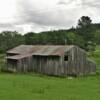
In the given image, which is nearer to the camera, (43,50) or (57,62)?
(57,62)

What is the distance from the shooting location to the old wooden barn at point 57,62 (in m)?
61.4

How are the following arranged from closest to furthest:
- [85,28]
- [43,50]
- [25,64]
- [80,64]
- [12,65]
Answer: [80,64] → [25,64] → [12,65] → [43,50] → [85,28]

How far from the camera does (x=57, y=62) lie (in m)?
61.4

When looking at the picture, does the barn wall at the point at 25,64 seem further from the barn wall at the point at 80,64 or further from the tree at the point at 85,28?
the tree at the point at 85,28

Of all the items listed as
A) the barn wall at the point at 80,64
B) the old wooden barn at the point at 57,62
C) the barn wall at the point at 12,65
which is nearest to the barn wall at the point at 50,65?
the old wooden barn at the point at 57,62

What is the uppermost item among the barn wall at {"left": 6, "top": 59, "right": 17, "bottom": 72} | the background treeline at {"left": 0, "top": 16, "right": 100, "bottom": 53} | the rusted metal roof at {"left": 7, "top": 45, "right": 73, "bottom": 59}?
the background treeline at {"left": 0, "top": 16, "right": 100, "bottom": 53}

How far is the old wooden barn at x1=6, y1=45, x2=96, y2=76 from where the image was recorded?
61.4 metres

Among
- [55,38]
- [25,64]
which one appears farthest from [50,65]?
[55,38]

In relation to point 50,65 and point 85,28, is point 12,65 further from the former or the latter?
point 85,28

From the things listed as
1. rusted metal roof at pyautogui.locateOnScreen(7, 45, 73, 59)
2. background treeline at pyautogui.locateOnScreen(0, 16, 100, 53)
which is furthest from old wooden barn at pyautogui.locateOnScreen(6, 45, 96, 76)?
background treeline at pyautogui.locateOnScreen(0, 16, 100, 53)

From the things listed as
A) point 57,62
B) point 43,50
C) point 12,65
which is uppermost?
point 43,50

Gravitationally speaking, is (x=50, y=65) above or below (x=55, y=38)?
below

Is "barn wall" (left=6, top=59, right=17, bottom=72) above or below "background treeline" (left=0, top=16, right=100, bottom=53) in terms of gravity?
below

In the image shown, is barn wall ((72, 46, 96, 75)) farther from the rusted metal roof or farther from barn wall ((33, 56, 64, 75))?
barn wall ((33, 56, 64, 75))
